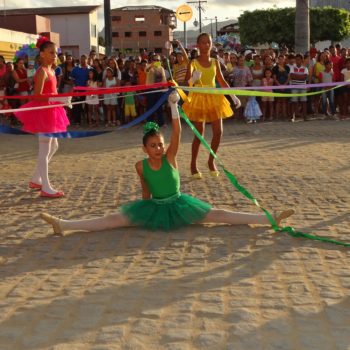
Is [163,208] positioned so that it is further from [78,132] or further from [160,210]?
[78,132]

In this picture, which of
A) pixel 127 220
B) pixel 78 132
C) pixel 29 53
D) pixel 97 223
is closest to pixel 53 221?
pixel 97 223

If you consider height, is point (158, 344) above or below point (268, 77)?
below

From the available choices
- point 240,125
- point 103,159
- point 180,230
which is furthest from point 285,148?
point 180,230

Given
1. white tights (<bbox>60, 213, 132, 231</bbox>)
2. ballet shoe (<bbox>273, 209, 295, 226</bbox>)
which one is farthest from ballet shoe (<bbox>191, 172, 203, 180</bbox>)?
ballet shoe (<bbox>273, 209, 295, 226</bbox>)

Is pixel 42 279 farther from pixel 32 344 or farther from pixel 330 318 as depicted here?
pixel 330 318

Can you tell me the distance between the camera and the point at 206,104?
8523 mm

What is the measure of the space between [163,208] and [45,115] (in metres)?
2.22

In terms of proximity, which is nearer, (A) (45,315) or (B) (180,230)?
(A) (45,315)

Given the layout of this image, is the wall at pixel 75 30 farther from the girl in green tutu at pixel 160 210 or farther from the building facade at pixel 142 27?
the girl in green tutu at pixel 160 210

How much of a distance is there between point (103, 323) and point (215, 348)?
0.70m

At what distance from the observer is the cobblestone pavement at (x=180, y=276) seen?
355 centimetres

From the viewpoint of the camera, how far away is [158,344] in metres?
3.42

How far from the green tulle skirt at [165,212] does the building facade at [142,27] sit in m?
92.6

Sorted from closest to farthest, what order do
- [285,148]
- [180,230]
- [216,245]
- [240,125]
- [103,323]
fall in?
[103,323] < [216,245] < [180,230] < [285,148] < [240,125]
